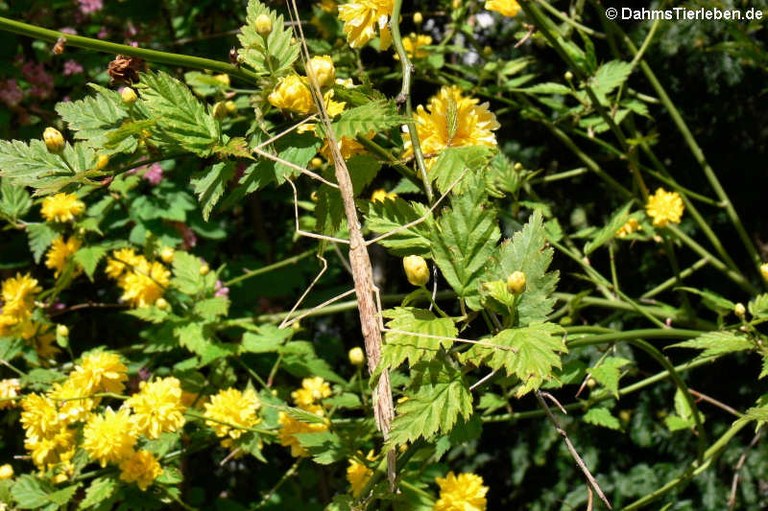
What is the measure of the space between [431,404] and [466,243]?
0.73 ft

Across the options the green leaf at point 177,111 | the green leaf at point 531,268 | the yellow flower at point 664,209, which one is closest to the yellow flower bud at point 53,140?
the green leaf at point 177,111

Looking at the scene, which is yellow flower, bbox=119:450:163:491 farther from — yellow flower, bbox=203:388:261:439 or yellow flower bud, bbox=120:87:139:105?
yellow flower bud, bbox=120:87:139:105

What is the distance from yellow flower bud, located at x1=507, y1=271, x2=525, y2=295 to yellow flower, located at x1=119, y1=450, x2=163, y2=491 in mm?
1148

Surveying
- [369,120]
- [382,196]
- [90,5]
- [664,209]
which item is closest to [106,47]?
[369,120]

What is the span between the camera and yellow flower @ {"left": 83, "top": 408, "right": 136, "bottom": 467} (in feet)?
5.95

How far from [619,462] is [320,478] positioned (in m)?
1.09

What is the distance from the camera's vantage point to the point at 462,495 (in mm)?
1658

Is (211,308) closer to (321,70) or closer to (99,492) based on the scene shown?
(99,492)

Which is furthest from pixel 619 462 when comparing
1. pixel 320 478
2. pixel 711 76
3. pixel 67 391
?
pixel 67 391

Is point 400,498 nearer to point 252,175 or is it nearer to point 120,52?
point 252,175

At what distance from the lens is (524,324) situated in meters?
1.14

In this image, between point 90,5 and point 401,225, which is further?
point 90,5

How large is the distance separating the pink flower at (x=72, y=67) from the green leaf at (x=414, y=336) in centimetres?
214

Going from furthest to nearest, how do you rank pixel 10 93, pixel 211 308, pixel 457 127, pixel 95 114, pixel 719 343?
pixel 10 93 → pixel 211 308 → pixel 719 343 → pixel 457 127 → pixel 95 114
